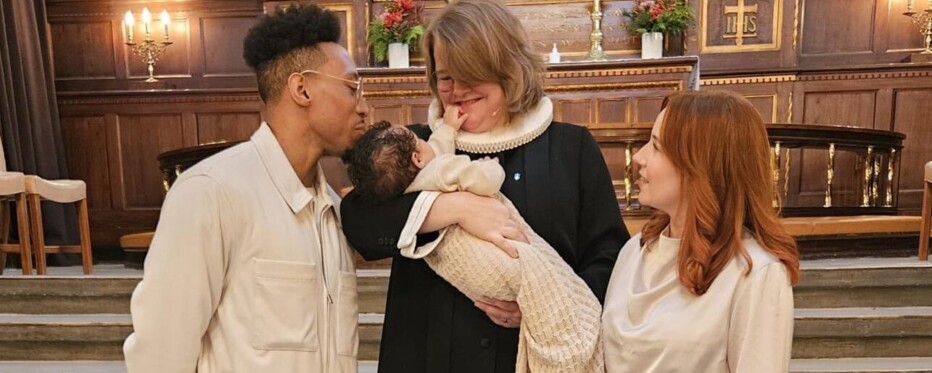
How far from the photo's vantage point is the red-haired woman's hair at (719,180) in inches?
41.5

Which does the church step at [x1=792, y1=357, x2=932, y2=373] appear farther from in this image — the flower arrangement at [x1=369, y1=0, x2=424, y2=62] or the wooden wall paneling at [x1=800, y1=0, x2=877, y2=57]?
the flower arrangement at [x1=369, y1=0, x2=424, y2=62]

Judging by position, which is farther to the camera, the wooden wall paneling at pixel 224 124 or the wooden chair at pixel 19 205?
the wooden wall paneling at pixel 224 124

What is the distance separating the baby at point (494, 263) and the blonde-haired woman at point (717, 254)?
0.10 meters

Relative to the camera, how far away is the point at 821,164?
5.43 m

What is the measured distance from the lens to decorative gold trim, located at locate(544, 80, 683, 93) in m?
4.79

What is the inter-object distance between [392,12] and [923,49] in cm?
485

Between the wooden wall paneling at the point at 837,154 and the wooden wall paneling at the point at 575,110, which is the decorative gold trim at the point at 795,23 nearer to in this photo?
the wooden wall paneling at the point at 837,154

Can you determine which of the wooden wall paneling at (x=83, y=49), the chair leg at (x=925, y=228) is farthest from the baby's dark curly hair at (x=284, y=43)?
the wooden wall paneling at (x=83, y=49)

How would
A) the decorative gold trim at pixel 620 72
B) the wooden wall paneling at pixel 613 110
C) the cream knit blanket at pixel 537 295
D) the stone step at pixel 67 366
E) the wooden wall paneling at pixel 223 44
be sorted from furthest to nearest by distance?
1. the wooden wall paneling at pixel 223 44
2. the wooden wall paneling at pixel 613 110
3. the decorative gold trim at pixel 620 72
4. the stone step at pixel 67 366
5. the cream knit blanket at pixel 537 295

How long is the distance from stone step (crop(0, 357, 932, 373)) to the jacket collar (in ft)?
6.31

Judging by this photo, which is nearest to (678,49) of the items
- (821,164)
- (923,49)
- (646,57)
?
(646,57)

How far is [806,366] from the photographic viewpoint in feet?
9.36

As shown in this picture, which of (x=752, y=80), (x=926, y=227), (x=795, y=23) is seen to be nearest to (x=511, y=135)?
(x=926, y=227)

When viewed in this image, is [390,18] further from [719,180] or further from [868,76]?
[719,180]
